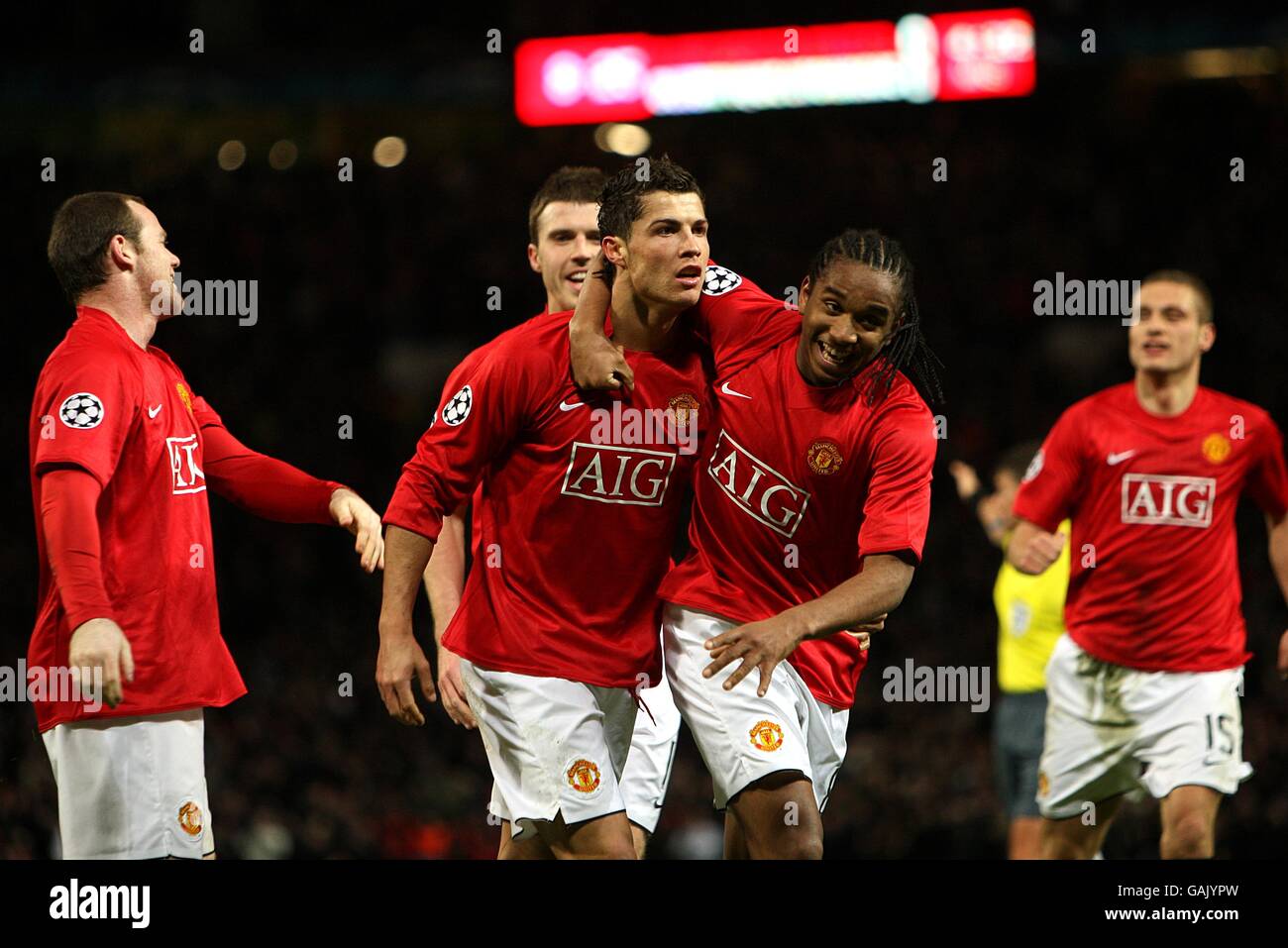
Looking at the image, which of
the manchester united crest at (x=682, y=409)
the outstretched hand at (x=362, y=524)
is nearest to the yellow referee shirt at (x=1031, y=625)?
→ the manchester united crest at (x=682, y=409)

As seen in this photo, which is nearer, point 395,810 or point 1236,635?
point 1236,635

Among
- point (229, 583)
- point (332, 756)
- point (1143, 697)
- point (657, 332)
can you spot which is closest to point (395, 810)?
point (332, 756)

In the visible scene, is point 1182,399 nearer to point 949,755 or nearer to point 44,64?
point 949,755

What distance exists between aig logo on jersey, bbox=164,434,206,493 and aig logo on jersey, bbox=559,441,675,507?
103cm

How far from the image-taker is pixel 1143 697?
18.0ft

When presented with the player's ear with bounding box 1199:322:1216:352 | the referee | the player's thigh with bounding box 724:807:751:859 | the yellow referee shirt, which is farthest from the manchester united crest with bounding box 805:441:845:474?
the yellow referee shirt

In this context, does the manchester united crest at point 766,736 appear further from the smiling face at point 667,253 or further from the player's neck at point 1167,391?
the player's neck at point 1167,391

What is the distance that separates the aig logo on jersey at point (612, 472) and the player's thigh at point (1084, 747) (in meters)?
2.40

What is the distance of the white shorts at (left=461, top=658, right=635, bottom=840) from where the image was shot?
3922 millimetres

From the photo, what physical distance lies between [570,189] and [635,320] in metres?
1.32

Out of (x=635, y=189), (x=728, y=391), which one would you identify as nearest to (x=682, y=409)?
(x=728, y=391)

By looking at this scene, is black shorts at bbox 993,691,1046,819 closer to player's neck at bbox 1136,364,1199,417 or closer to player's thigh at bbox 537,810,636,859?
player's neck at bbox 1136,364,1199,417

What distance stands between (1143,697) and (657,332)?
252 centimetres

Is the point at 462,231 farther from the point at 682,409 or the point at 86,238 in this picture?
the point at 682,409
